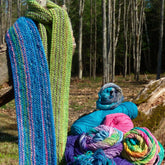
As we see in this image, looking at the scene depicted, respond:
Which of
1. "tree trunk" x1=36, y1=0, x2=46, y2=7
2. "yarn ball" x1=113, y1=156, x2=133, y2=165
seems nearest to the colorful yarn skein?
"yarn ball" x1=113, y1=156, x2=133, y2=165

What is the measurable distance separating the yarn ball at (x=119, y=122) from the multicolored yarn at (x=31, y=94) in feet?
2.13

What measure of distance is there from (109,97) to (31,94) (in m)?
1.09

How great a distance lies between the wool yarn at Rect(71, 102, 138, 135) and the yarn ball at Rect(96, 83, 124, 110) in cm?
6

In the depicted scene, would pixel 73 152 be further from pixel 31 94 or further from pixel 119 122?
pixel 31 94

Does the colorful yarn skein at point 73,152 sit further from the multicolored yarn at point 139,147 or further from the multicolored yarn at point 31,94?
the multicolored yarn at point 31,94

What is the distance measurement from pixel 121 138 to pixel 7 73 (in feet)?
3.55

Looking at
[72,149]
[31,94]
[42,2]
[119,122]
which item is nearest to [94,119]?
[119,122]

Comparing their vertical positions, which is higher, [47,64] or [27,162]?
[47,64]

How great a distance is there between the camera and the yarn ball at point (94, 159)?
1995mm

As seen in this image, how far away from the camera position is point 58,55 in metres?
1.98

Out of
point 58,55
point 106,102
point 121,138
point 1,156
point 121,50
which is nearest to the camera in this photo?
point 58,55

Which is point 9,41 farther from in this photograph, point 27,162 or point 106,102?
point 106,102

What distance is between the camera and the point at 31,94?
6.32 feet

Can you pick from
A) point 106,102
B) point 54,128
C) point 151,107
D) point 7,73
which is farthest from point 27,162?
point 151,107
